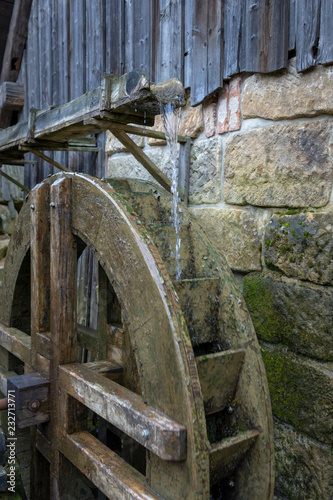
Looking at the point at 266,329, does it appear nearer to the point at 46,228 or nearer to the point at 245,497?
the point at 245,497

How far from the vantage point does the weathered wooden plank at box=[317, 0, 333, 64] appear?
1735 mm

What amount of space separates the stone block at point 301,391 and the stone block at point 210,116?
48.5 inches

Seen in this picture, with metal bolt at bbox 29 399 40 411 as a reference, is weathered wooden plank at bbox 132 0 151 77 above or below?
above

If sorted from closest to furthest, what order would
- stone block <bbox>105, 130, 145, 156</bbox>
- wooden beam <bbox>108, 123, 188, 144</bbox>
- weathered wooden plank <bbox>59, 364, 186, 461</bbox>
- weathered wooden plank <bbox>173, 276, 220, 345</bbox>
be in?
weathered wooden plank <bbox>59, 364, 186, 461</bbox>
weathered wooden plank <bbox>173, 276, 220, 345</bbox>
wooden beam <bbox>108, 123, 188, 144</bbox>
stone block <bbox>105, 130, 145, 156</bbox>

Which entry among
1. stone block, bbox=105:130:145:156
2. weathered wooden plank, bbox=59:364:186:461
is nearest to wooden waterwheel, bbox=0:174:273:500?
weathered wooden plank, bbox=59:364:186:461

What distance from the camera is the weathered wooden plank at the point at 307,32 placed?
5.89 feet

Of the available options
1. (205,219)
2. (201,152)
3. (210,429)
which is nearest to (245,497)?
(210,429)

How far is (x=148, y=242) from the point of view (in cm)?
146

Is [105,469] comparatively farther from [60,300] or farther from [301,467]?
[301,467]

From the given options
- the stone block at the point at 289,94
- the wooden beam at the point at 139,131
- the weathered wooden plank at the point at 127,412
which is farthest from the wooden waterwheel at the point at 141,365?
the stone block at the point at 289,94

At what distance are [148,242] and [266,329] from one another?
939mm

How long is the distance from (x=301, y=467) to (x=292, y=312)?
0.72 meters

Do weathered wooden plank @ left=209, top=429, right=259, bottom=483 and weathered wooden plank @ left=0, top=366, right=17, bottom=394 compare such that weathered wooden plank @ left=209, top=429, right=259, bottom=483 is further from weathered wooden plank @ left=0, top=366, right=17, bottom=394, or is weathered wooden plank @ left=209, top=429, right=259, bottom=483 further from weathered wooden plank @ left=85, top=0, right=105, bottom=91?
weathered wooden plank @ left=85, top=0, right=105, bottom=91

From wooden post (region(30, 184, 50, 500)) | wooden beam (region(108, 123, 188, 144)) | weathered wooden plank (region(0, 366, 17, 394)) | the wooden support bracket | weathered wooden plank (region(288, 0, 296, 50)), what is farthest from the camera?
weathered wooden plank (region(0, 366, 17, 394))
